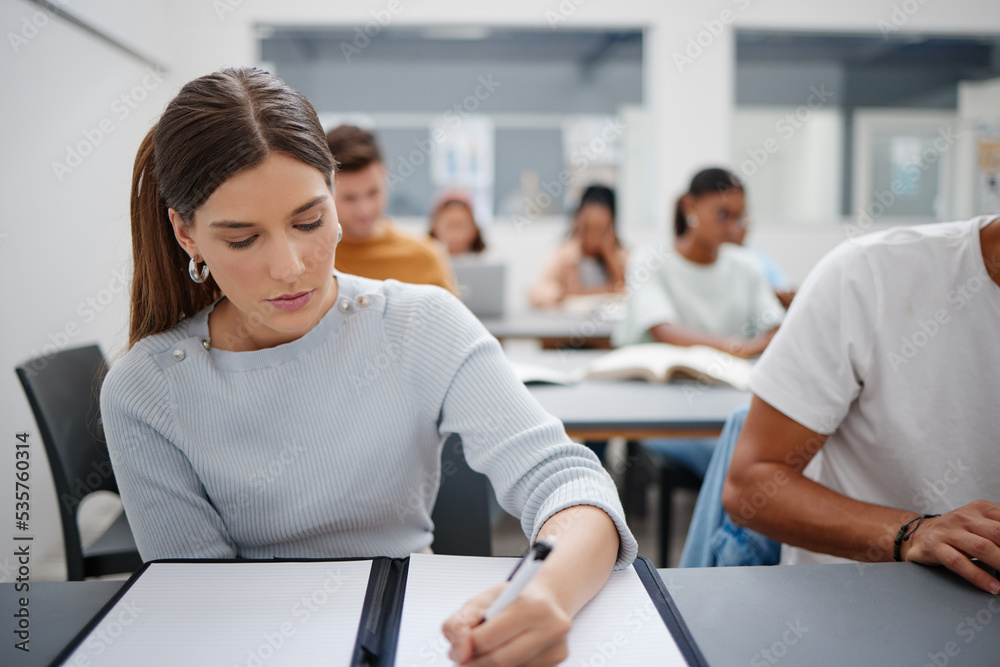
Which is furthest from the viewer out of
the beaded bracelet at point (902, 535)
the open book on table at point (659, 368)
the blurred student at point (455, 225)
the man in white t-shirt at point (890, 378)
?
the blurred student at point (455, 225)

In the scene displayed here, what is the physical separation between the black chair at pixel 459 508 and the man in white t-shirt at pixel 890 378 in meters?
0.42

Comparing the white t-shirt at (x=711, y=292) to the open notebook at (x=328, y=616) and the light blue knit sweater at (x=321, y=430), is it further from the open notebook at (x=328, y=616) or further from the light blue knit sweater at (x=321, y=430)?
the open notebook at (x=328, y=616)

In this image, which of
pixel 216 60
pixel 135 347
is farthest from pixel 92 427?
pixel 216 60

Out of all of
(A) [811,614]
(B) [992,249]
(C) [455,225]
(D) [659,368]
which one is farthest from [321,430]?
(C) [455,225]

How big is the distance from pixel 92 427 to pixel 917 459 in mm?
1473

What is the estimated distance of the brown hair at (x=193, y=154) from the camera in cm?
81

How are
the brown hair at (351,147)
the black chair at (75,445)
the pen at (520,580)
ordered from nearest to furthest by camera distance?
the pen at (520,580) < the black chair at (75,445) < the brown hair at (351,147)

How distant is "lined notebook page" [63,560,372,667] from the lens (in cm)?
62

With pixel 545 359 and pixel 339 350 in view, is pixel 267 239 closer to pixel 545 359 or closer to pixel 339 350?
pixel 339 350

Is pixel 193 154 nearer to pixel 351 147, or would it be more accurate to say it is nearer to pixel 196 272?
pixel 196 272

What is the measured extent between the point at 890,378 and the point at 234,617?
0.86 meters

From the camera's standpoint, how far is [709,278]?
8.43ft

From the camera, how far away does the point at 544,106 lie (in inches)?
220

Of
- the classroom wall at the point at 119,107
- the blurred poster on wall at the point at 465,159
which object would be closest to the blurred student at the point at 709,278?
the classroom wall at the point at 119,107
